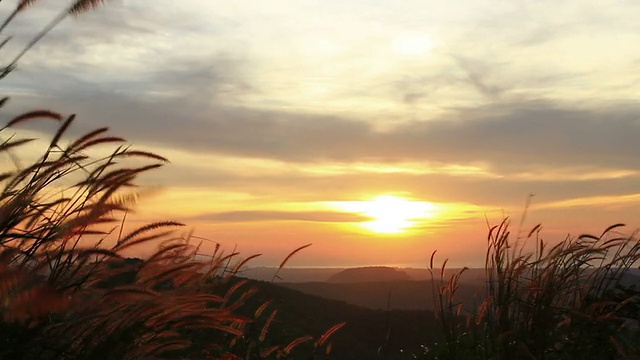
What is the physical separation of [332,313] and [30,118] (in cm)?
1715

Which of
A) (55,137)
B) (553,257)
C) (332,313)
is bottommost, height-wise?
(332,313)

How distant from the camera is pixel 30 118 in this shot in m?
4.32

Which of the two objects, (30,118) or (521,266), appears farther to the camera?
(521,266)

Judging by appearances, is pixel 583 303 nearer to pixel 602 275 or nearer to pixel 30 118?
pixel 602 275

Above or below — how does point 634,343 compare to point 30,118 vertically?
below

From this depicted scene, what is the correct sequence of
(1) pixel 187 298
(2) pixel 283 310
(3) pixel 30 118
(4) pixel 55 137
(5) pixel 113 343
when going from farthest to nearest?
(2) pixel 283 310, (3) pixel 30 118, (4) pixel 55 137, (1) pixel 187 298, (5) pixel 113 343

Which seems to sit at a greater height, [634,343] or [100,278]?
[100,278]

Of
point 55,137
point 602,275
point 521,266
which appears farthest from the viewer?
point 602,275

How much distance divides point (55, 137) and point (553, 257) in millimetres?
3729

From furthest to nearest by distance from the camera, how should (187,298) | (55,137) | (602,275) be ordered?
(602,275), (55,137), (187,298)

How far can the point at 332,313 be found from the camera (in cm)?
2088

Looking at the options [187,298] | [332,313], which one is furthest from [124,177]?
[332,313]

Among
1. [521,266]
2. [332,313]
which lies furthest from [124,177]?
[332,313]

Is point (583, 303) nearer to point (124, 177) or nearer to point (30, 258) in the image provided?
point (124, 177)
